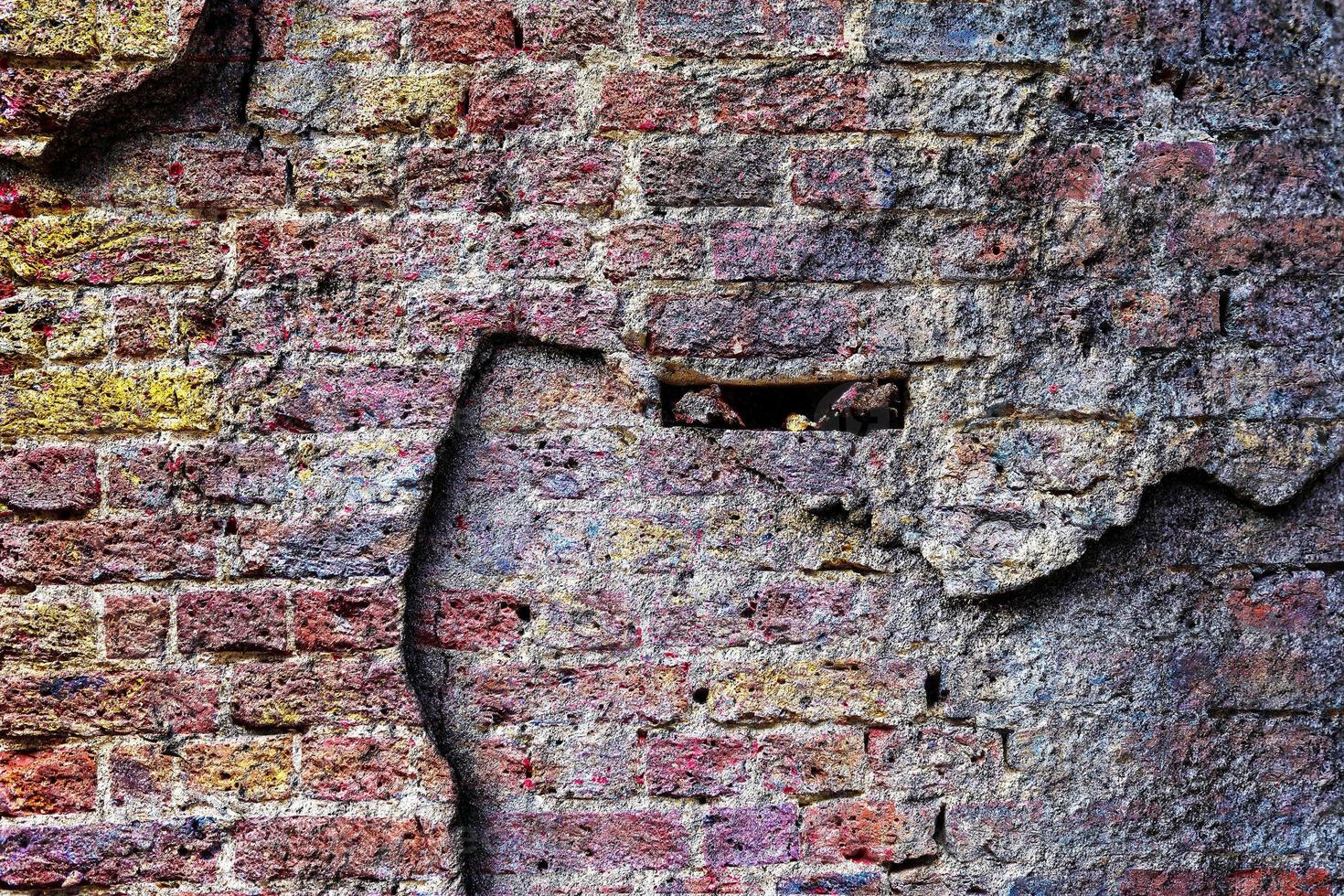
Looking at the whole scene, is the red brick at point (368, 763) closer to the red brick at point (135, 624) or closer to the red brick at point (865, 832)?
the red brick at point (135, 624)

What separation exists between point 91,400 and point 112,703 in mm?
479

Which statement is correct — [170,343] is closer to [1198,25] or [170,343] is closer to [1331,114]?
[1198,25]

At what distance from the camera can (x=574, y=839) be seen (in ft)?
5.07

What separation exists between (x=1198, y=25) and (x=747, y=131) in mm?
740

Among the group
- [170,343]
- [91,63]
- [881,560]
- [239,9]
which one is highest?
[239,9]

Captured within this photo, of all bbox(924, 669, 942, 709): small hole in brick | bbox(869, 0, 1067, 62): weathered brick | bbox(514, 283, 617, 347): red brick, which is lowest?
bbox(924, 669, 942, 709): small hole in brick

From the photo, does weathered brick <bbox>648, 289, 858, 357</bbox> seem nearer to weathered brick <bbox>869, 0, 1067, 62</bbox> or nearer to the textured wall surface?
the textured wall surface

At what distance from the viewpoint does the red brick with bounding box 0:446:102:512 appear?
4.94 feet

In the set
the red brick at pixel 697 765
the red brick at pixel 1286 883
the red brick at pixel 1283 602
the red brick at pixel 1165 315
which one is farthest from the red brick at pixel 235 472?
the red brick at pixel 1286 883

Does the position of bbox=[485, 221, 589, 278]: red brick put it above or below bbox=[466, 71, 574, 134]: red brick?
below

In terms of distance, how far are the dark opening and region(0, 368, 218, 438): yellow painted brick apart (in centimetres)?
76

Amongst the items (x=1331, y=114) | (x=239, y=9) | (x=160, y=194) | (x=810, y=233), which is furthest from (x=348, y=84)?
(x=1331, y=114)

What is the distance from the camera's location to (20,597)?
4.94 feet

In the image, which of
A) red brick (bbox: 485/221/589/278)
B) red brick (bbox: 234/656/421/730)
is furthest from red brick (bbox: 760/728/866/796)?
red brick (bbox: 485/221/589/278)
